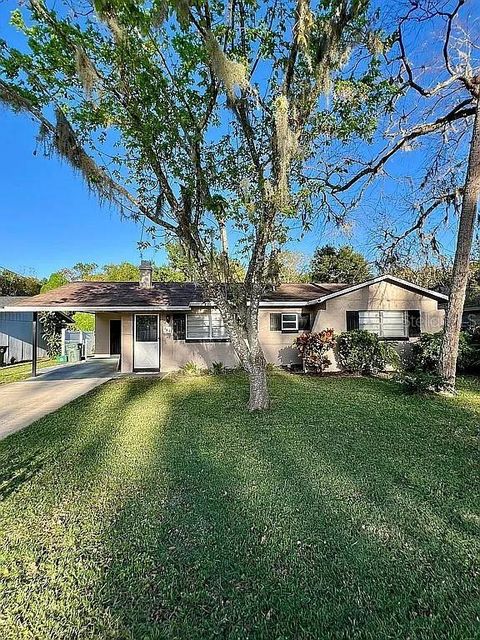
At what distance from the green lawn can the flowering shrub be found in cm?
655

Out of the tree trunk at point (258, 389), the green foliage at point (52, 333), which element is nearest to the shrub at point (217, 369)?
the tree trunk at point (258, 389)

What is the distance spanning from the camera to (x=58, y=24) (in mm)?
5988

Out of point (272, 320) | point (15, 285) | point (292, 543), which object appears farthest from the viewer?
point (15, 285)

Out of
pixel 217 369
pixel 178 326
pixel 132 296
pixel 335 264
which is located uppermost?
pixel 335 264

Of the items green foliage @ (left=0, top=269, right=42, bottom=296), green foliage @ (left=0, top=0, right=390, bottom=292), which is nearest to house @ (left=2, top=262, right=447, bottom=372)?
green foliage @ (left=0, top=0, right=390, bottom=292)

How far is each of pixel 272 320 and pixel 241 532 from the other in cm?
1112

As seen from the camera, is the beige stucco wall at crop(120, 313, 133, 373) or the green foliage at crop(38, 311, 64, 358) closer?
the beige stucco wall at crop(120, 313, 133, 373)

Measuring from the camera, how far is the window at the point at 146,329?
543 inches

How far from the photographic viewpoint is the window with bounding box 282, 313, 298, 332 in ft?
46.2

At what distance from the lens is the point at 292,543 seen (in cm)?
297

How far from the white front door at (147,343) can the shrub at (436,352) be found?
28.8ft

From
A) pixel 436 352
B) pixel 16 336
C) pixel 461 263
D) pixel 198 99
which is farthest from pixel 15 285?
pixel 461 263

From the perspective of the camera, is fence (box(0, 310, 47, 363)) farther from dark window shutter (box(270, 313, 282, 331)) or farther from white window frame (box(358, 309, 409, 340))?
white window frame (box(358, 309, 409, 340))

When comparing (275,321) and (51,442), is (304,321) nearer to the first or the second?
(275,321)
